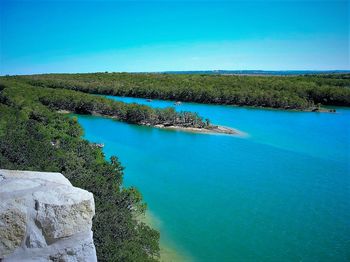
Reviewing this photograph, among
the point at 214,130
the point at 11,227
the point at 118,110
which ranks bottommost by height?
the point at 214,130

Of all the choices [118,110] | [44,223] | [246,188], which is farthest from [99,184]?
[118,110]

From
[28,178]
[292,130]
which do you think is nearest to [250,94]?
[292,130]

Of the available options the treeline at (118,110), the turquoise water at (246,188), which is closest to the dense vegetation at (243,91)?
the turquoise water at (246,188)

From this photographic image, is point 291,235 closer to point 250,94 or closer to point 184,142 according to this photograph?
point 184,142

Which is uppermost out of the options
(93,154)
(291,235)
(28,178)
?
(28,178)

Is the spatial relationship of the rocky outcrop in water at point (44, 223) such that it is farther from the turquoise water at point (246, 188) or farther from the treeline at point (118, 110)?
the treeline at point (118, 110)

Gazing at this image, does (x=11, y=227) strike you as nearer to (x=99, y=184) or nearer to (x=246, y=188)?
(x=99, y=184)
